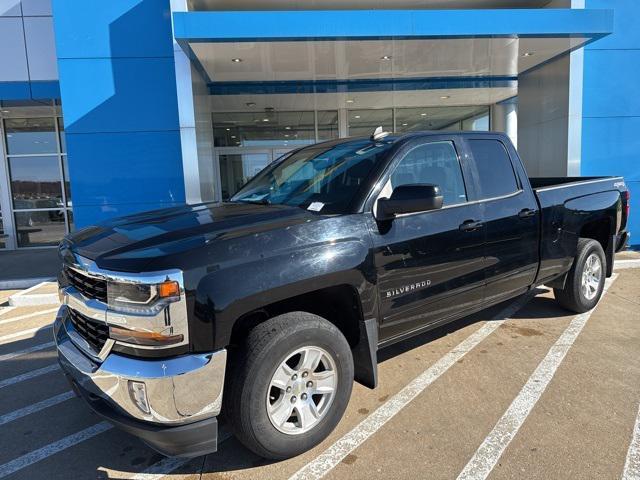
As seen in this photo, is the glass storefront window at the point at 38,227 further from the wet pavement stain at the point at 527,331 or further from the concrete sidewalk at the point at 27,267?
the wet pavement stain at the point at 527,331

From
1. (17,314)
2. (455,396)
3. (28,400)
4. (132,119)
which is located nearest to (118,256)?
(28,400)

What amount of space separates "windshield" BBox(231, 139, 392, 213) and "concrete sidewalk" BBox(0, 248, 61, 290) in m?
4.32

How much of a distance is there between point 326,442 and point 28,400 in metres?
2.59

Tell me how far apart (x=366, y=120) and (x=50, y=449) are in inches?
515

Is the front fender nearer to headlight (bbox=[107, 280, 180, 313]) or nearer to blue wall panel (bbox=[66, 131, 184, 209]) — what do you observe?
headlight (bbox=[107, 280, 180, 313])

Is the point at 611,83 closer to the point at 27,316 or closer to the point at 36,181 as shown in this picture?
the point at 27,316

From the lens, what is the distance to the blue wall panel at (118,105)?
7672 millimetres

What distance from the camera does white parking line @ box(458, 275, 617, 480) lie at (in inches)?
105

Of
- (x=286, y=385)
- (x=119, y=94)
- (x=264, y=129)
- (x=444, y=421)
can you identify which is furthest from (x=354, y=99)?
(x=286, y=385)

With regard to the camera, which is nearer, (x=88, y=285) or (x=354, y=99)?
(x=88, y=285)

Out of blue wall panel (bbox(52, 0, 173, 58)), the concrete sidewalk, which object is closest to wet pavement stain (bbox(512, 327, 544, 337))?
the concrete sidewalk

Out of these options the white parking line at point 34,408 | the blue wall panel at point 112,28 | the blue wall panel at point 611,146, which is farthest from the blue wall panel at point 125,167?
the blue wall panel at point 611,146

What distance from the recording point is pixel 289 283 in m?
2.59

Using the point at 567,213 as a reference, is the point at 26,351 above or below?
below
